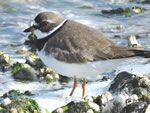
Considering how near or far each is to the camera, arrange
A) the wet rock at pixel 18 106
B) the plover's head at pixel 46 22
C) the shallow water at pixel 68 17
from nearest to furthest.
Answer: the wet rock at pixel 18 106 < the plover's head at pixel 46 22 < the shallow water at pixel 68 17

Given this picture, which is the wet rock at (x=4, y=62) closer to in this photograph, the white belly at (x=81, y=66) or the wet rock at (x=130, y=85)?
the white belly at (x=81, y=66)

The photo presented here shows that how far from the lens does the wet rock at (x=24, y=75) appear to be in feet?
24.2

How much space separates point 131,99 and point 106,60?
80 centimetres

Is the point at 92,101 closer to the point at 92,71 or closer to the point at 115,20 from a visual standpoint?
the point at 92,71

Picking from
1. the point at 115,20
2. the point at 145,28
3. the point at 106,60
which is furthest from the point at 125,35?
the point at 106,60

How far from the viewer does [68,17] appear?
A: 40.0ft

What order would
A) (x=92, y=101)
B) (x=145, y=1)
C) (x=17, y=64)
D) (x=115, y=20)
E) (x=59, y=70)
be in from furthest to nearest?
1. (x=145, y=1)
2. (x=115, y=20)
3. (x=17, y=64)
4. (x=59, y=70)
5. (x=92, y=101)

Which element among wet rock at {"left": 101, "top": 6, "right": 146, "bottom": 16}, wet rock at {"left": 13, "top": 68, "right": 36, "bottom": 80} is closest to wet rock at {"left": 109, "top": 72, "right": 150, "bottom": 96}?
wet rock at {"left": 13, "top": 68, "right": 36, "bottom": 80}

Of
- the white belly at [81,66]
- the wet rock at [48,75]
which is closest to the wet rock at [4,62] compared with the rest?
the wet rock at [48,75]

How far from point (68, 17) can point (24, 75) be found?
16.9 ft

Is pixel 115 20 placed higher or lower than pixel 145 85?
higher

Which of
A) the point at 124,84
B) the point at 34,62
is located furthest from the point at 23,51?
the point at 124,84

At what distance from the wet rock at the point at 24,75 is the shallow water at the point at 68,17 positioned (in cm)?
15

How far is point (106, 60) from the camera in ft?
18.1
